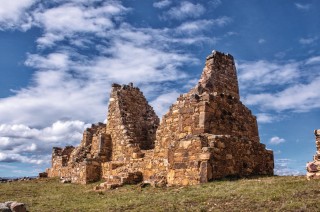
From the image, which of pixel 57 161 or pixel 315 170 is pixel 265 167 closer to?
pixel 315 170

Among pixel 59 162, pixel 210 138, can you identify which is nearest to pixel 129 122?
pixel 210 138

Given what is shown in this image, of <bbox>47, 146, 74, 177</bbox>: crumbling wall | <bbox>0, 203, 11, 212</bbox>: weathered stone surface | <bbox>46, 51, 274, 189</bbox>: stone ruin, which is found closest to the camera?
<bbox>0, 203, 11, 212</bbox>: weathered stone surface

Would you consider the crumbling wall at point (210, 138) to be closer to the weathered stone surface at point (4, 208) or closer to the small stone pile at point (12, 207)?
the small stone pile at point (12, 207)

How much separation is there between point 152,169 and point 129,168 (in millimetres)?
2840

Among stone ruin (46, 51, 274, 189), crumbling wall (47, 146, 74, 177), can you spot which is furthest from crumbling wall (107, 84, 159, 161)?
crumbling wall (47, 146, 74, 177)

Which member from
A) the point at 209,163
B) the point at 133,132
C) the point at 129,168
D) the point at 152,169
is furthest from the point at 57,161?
the point at 209,163

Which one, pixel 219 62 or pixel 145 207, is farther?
pixel 219 62

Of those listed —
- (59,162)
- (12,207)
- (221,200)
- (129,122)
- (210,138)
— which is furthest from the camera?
(59,162)

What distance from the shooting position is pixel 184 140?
1466cm

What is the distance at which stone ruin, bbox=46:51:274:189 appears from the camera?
14.1m

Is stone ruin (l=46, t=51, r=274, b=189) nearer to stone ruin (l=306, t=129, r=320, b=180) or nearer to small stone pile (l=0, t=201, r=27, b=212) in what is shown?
stone ruin (l=306, t=129, r=320, b=180)

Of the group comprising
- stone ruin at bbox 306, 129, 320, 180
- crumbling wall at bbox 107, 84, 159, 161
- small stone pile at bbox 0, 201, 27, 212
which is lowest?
small stone pile at bbox 0, 201, 27, 212

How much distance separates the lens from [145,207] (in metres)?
10.3

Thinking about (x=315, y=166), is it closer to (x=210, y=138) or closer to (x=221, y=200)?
(x=221, y=200)
